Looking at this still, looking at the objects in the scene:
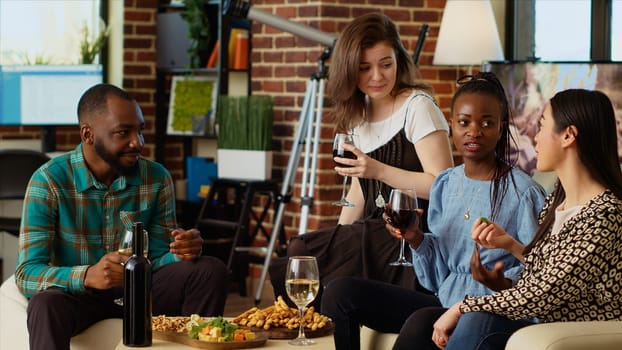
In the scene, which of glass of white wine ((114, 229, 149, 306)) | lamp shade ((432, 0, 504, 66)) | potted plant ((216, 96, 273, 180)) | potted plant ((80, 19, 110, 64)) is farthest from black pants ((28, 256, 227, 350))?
potted plant ((80, 19, 110, 64))

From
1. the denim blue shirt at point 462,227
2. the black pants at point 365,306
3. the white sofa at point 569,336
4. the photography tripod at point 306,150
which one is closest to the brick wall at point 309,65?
the photography tripod at point 306,150

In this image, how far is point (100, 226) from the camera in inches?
130

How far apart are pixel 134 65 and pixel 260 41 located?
1040 mm

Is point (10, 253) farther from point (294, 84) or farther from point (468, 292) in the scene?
point (468, 292)

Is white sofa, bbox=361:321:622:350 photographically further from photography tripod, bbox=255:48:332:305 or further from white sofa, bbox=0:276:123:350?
photography tripod, bbox=255:48:332:305

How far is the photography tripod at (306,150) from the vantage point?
198 inches

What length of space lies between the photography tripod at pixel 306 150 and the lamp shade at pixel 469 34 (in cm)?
72

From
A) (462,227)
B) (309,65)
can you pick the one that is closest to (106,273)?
(462,227)

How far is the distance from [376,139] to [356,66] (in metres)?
0.27

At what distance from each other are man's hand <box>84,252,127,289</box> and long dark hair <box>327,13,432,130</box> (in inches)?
42.6

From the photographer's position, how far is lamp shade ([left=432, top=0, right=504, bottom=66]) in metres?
5.28

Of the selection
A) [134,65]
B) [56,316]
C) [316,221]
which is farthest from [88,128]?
[134,65]

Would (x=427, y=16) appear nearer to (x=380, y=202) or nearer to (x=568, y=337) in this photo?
(x=380, y=202)

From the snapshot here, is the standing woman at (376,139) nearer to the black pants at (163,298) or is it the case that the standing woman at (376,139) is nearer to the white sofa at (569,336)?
the black pants at (163,298)
